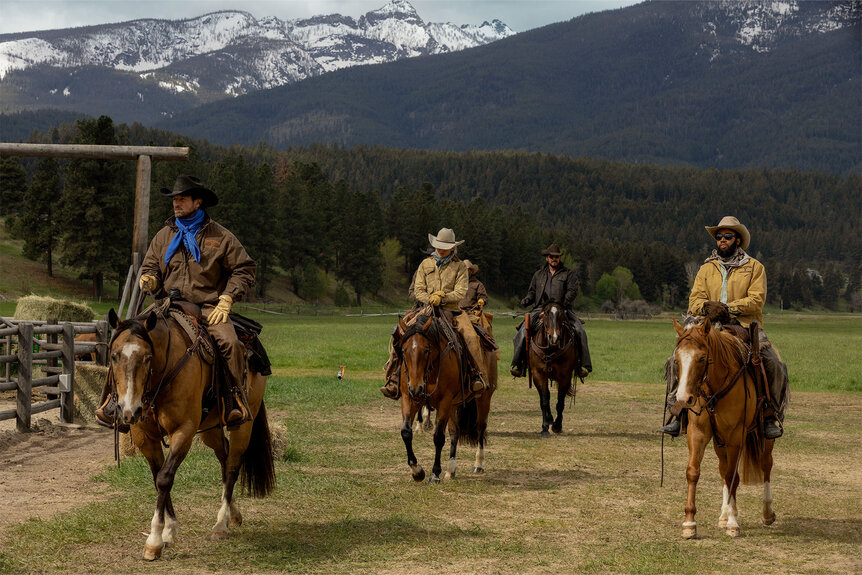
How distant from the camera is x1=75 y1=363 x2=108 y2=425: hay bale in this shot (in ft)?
57.4

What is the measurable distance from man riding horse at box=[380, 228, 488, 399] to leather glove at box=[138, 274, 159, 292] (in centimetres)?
438

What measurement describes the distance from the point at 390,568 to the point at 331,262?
111m

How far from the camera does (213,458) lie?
547 inches

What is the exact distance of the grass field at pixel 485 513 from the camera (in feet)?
28.5

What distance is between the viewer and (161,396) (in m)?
8.80

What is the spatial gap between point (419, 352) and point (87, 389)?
812cm

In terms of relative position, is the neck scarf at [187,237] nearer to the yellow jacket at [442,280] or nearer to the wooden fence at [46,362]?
the yellow jacket at [442,280]

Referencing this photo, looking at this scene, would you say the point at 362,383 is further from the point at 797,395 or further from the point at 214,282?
the point at 214,282

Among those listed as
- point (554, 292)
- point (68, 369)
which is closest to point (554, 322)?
point (554, 292)

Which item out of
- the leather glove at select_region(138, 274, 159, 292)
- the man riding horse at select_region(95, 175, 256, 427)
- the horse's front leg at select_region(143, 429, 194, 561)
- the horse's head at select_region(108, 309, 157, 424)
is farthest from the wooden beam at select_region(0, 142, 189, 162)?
the horse's front leg at select_region(143, 429, 194, 561)

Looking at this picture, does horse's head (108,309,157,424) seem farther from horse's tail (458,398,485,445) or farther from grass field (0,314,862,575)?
horse's tail (458,398,485,445)

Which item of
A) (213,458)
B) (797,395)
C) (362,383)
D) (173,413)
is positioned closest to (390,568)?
(173,413)

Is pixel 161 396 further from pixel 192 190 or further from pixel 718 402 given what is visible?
pixel 718 402

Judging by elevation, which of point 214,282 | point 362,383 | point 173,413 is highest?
point 214,282
